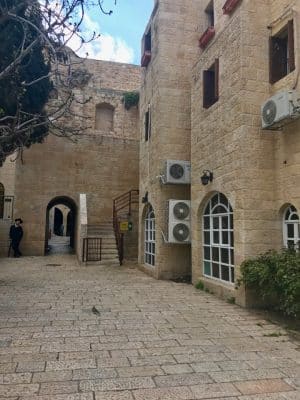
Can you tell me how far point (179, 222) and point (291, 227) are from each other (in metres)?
3.92

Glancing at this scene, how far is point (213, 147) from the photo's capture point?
328 inches

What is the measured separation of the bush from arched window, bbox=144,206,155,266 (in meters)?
5.42

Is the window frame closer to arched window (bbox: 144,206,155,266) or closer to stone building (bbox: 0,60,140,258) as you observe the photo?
arched window (bbox: 144,206,155,266)

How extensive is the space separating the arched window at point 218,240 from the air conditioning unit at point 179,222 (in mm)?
1023

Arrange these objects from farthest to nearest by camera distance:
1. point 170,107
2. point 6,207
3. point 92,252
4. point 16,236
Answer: point 6,207, point 16,236, point 92,252, point 170,107

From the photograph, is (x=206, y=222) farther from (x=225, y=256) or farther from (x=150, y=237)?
(x=150, y=237)

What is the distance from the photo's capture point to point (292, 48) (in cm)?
656

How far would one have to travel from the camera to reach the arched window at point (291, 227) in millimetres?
6305

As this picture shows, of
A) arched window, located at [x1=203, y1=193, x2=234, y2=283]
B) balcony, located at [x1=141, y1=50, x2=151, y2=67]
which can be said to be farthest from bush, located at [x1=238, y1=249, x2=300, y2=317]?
balcony, located at [x1=141, y1=50, x2=151, y2=67]

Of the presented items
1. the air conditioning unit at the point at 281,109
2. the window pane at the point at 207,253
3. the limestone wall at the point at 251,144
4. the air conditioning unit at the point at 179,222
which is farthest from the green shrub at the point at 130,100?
the air conditioning unit at the point at 281,109

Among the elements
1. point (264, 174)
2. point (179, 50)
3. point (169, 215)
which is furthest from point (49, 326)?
point (179, 50)

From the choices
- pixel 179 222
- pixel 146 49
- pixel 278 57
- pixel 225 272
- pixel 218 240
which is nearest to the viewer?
pixel 278 57

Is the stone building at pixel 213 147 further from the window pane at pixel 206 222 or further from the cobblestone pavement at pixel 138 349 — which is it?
the cobblestone pavement at pixel 138 349

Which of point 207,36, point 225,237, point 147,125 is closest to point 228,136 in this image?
point 225,237
